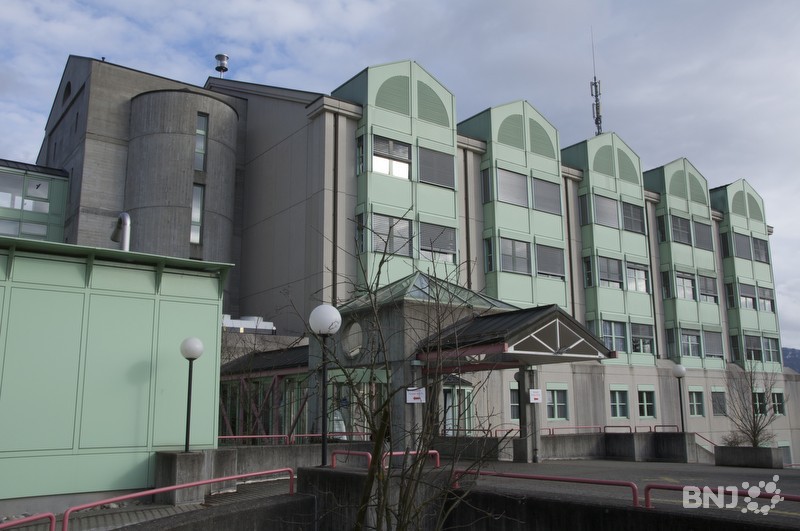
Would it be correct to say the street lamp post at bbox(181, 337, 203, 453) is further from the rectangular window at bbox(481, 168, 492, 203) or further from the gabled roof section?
the rectangular window at bbox(481, 168, 492, 203)

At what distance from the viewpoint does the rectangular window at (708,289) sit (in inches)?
1801

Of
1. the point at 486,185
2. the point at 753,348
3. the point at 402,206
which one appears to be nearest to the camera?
the point at 402,206

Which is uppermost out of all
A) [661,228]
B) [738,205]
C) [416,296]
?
[738,205]

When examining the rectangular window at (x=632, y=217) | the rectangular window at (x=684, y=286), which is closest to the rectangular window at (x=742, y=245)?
the rectangular window at (x=684, y=286)

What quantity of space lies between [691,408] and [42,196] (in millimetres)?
37351

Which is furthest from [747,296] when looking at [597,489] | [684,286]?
[597,489]

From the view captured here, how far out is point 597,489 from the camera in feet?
46.7

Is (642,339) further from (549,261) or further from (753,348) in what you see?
(753,348)

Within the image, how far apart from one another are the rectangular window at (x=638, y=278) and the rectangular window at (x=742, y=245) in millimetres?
10527

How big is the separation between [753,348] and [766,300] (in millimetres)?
4668

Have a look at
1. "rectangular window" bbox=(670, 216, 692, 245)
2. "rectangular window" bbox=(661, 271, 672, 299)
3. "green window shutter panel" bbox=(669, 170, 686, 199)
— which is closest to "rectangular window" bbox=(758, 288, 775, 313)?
"rectangular window" bbox=(670, 216, 692, 245)

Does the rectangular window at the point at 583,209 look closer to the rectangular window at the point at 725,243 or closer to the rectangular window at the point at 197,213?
the rectangular window at the point at 725,243

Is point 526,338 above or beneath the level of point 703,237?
beneath

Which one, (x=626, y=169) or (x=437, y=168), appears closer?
(x=437, y=168)
